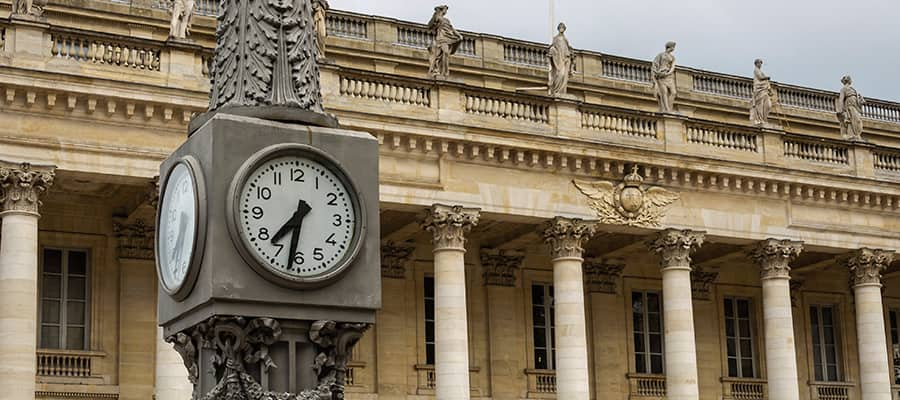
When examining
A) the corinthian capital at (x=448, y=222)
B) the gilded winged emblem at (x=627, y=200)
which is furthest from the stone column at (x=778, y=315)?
the corinthian capital at (x=448, y=222)

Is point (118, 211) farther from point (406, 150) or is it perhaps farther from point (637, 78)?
point (637, 78)

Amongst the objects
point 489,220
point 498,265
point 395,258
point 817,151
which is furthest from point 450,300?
point 817,151

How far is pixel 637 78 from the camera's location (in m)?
35.8

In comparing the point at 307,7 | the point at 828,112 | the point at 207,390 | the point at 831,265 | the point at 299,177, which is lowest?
the point at 207,390

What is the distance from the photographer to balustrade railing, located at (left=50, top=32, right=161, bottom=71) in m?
23.7

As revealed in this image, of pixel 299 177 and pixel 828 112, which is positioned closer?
pixel 299 177

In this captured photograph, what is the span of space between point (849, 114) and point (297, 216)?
1132 inches

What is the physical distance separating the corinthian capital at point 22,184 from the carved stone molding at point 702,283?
16.6 meters

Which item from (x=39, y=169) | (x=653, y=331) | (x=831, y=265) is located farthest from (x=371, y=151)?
(x=831, y=265)

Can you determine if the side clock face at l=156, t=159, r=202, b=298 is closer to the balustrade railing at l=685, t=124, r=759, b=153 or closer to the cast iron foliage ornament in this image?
the cast iron foliage ornament

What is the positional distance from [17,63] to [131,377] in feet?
22.6

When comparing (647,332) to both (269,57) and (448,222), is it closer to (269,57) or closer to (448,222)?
(448,222)

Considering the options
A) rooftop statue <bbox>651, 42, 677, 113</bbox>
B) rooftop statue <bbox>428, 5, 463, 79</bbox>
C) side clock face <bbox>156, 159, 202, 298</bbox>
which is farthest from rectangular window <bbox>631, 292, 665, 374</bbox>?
side clock face <bbox>156, 159, 202, 298</bbox>

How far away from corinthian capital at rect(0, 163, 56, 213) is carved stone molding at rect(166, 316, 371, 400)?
18.3 m
